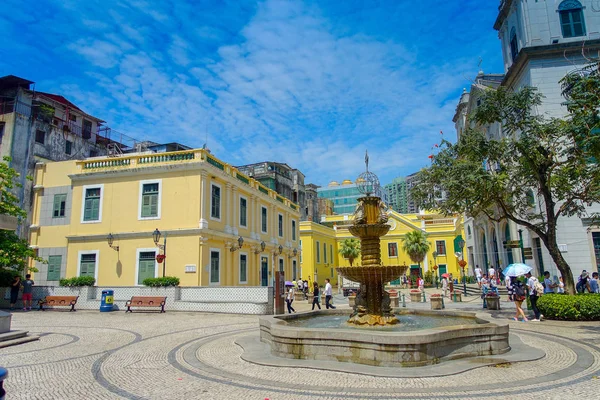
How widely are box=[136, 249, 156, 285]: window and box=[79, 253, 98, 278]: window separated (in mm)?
2708

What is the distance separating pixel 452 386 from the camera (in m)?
6.00

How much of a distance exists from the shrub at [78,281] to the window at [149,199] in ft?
13.1

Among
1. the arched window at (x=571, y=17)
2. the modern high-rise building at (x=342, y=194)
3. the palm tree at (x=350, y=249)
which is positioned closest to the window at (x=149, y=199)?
the arched window at (x=571, y=17)

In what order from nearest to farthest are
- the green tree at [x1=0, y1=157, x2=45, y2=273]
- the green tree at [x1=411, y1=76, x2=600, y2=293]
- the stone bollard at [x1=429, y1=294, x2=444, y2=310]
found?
1. the green tree at [x1=411, y1=76, x2=600, y2=293]
2. the stone bollard at [x1=429, y1=294, x2=444, y2=310]
3. the green tree at [x1=0, y1=157, x2=45, y2=273]

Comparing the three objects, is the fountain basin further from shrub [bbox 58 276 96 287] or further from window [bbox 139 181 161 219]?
shrub [bbox 58 276 96 287]

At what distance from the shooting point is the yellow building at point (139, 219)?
21.1 meters

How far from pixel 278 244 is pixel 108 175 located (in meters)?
13.2

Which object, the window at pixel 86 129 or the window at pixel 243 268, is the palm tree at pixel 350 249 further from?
the window at pixel 86 129

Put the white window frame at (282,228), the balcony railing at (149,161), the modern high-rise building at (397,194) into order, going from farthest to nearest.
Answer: the modern high-rise building at (397,194), the white window frame at (282,228), the balcony railing at (149,161)

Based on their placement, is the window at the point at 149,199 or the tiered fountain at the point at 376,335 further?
the window at the point at 149,199

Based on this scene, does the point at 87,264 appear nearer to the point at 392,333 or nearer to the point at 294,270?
the point at 294,270

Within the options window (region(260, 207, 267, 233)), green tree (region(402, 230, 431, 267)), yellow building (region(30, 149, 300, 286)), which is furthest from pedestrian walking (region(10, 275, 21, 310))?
green tree (region(402, 230, 431, 267))

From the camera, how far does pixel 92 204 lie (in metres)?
22.7

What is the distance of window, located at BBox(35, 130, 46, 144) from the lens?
2785cm
